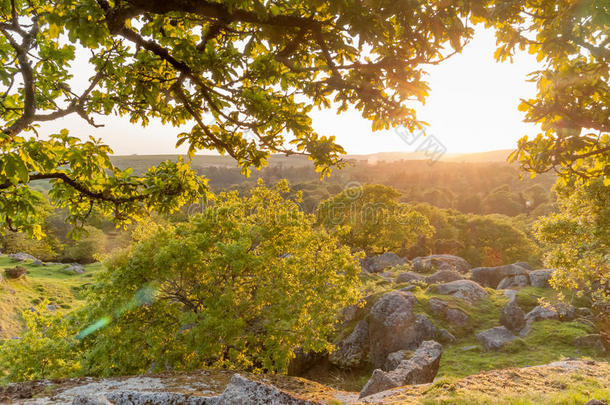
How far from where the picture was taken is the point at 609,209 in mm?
12977

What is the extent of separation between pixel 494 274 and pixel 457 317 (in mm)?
15290

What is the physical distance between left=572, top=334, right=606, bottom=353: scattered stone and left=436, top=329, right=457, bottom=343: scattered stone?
635 cm

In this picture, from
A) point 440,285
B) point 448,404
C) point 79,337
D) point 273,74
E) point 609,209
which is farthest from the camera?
point 440,285

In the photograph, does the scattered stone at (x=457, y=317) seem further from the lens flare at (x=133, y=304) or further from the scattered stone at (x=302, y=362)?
the lens flare at (x=133, y=304)

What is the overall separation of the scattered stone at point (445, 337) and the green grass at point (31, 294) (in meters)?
27.0

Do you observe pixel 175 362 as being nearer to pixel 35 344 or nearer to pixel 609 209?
pixel 35 344

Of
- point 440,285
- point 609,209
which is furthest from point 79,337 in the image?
→ point 440,285

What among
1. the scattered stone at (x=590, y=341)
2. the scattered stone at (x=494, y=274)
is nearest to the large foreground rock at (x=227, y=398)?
the scattered stone at (x=590, y=341)

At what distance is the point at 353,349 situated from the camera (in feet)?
63.1

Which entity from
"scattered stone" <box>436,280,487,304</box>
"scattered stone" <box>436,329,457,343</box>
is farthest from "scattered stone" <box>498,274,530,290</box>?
"scattered stone" <box>436,329,457,343</box>

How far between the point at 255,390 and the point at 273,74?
566 centimetres

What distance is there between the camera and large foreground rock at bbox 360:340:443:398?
1061cm

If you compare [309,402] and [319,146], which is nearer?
[319,146]

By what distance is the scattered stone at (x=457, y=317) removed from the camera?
21.4 m
